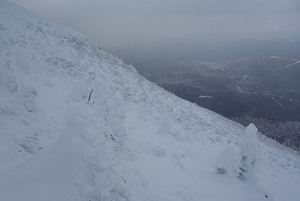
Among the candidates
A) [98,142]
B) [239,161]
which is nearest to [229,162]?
[239,161]

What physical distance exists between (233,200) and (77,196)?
14.9m

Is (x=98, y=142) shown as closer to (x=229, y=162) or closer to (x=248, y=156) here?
(x=229, y=162)

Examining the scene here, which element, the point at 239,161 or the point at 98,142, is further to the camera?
the point at 239,161

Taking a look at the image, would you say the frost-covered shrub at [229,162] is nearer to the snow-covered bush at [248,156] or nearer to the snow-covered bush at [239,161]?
the snow-covered bush at [239,161]

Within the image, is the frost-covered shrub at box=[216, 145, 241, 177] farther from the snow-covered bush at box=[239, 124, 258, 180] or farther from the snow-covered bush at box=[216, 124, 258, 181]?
the snow-covered bush at box=[239, 124, 258, 180]

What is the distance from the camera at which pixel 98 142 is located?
10.6 meters

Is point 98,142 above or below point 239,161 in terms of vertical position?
above

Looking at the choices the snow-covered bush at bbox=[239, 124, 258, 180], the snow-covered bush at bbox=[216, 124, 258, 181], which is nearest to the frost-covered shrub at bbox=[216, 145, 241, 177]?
the snow-covered bush at bbox=[216, 124, 258, 181]

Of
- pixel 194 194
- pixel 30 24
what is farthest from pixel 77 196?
pixel 30 24

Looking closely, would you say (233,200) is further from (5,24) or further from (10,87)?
(5,24)

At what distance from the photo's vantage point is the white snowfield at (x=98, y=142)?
966 cm

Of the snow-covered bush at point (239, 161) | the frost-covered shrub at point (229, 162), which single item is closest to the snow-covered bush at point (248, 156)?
the snow-covered bush at point (239, 161)

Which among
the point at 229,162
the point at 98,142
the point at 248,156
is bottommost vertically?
the point at 229,162

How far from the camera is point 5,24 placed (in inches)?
1665
